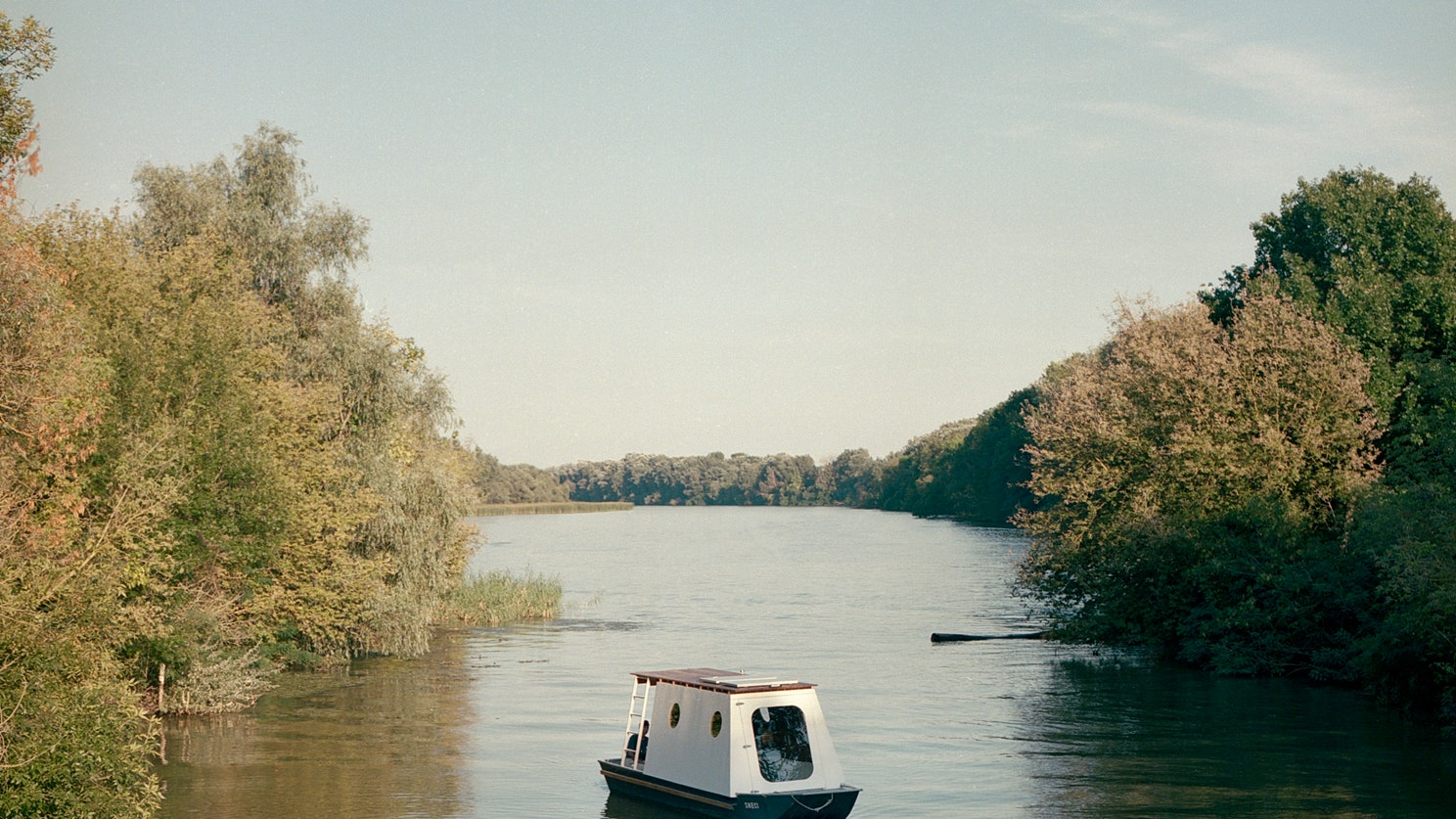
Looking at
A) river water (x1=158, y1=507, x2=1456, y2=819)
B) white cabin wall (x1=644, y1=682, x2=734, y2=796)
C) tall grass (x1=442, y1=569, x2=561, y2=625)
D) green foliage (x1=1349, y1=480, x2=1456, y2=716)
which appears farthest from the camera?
tall grass (x1=442, y1=569, x2=561, y2=625)

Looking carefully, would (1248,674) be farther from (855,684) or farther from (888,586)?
(888,586)

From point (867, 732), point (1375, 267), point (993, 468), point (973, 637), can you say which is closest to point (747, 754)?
point (867, 732)

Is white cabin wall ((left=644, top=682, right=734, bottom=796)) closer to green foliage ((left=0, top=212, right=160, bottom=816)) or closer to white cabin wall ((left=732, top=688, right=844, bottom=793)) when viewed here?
white cabin wall ((left=732, top=688, right=844, bottom=793))

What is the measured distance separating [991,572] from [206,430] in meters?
61.5

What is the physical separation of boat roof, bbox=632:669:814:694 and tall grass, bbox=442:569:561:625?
30.1m

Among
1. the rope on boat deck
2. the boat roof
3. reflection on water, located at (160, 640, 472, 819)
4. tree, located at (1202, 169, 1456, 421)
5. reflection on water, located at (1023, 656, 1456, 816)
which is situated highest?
tree, located at (1202, 169, 1456, 421)

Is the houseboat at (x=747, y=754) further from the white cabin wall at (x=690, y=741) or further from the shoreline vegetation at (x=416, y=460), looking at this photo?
the shoreline vegetation at (x=416, y=460)

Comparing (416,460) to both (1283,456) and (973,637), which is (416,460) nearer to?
(973,637)

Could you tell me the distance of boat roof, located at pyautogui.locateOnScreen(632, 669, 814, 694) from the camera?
24781mm

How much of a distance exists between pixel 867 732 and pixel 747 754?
443 inches

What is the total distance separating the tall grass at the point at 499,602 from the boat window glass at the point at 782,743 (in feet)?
108

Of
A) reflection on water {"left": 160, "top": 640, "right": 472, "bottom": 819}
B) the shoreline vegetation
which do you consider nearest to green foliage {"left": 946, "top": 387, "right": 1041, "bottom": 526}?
the shoreline vegetation

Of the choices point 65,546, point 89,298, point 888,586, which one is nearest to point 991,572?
point 888,586

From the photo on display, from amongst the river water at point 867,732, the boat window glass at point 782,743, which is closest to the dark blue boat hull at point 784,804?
the boat window glass at point 782,743
